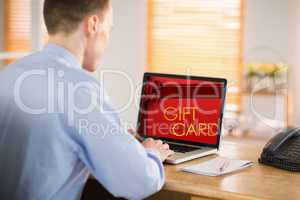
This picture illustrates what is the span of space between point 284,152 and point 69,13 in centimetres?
89

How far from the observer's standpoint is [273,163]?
6.17ft

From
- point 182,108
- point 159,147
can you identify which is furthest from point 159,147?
point 182,108

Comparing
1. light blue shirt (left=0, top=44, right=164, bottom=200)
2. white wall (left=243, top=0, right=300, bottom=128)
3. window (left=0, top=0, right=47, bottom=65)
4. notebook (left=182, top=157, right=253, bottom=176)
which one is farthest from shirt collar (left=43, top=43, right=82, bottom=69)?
window (left=0, top=0, right=47, bottom=65)

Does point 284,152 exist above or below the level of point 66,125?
below

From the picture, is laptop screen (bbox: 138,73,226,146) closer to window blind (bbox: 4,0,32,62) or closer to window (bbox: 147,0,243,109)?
window (bbox: 147,0,243,109)

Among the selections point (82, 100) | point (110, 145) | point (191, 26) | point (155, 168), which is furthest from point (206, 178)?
point (191, 26)

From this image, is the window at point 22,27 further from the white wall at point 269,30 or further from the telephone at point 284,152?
the telephone at point 284,152

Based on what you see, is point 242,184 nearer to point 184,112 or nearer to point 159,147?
point 159,147

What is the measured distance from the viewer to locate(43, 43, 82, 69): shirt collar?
5.34ft

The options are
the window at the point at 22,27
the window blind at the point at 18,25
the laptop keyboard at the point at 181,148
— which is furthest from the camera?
the window blind at the point at 18,25

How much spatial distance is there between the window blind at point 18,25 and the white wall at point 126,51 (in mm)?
873

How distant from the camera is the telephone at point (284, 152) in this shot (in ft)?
5.99

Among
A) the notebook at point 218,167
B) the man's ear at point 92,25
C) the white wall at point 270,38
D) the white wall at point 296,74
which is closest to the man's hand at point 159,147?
the notebook at point 218,167

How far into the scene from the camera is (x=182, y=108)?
2.21 meters
